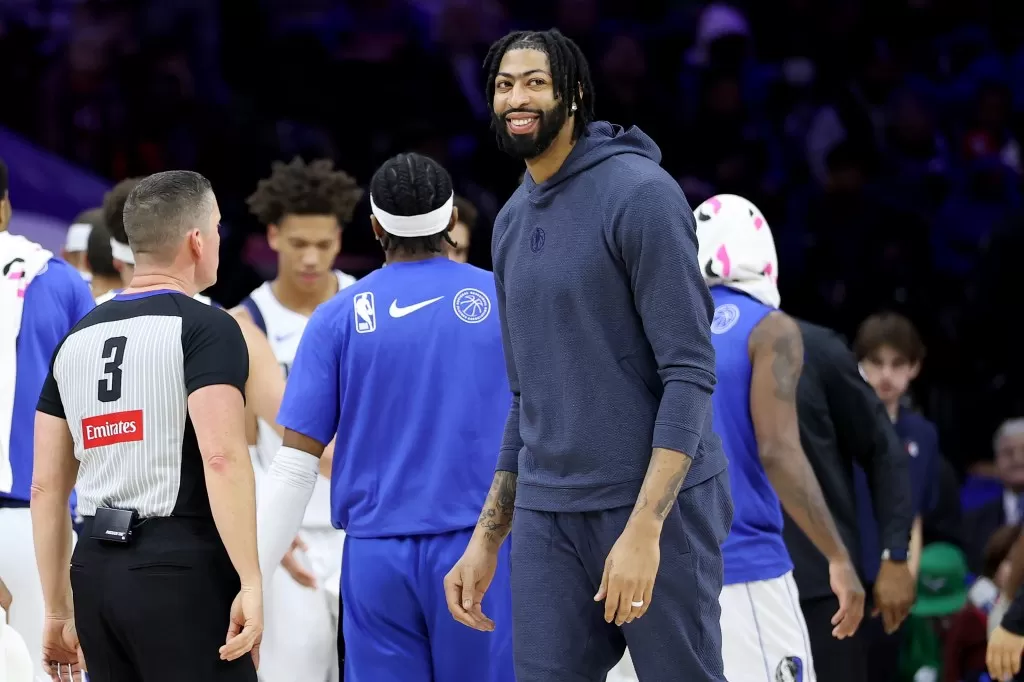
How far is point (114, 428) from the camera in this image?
131 inches

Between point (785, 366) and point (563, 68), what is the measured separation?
4.95ft

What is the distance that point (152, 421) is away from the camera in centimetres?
330

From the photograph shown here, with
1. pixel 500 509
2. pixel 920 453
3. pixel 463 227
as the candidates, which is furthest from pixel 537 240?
pixel 920 453

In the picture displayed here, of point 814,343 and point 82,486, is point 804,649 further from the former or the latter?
point 82,486

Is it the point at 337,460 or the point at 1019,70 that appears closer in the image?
the point at 337,460

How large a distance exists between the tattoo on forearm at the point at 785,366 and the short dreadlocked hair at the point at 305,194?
1.85m

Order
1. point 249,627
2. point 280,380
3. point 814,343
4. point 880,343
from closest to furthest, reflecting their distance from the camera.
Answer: point 249,627, point 280,380, point 814,343, point 880,343

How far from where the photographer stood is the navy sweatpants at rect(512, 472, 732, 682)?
2832 millimetres

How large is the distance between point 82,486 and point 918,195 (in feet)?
24.4

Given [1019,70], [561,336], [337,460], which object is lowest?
[337,460]

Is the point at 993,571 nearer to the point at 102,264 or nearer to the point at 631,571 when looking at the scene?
the point at 102,264

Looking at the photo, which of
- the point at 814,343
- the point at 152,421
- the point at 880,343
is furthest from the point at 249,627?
the point at 880,343

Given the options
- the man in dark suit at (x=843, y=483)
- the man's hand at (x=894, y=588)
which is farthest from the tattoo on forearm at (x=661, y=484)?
the man's hand at (x=894, y=588)

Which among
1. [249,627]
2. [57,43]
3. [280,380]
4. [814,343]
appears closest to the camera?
[249,627]
